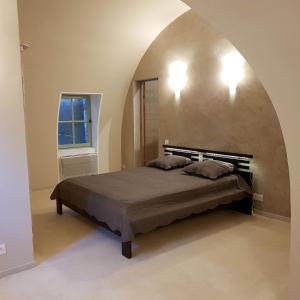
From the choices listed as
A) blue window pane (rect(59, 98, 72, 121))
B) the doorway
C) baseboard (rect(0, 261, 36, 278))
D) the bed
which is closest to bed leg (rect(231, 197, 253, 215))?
the bed

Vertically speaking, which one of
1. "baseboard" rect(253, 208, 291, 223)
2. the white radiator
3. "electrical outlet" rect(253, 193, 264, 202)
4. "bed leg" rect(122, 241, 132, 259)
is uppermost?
the white radiator

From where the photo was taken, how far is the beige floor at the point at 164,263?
95.7 inches

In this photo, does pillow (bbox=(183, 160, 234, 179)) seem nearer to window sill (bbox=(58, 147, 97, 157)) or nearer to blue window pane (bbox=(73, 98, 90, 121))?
window sill (bbox=(58, 147, 97, 157))

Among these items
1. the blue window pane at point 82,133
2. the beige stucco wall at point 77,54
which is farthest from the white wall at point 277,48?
the blue window pane at point 82,133

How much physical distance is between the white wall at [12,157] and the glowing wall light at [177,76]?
9.87 feet

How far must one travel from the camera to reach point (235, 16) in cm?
175

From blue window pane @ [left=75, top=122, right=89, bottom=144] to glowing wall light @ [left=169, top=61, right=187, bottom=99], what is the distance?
84.7 inches

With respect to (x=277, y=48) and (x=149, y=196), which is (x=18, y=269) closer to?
(x=149, y=196)

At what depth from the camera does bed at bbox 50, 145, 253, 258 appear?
10.2 feet

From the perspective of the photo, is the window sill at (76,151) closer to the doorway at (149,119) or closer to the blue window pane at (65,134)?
the blue window pane at (65,134)

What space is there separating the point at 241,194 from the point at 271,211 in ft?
1.53

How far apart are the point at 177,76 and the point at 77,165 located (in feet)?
8.59

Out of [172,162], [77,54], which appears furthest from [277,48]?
[77,54]

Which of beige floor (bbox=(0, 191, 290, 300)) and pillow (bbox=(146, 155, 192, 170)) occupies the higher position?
pillow (bbox=(146, 155, 192, 170))
